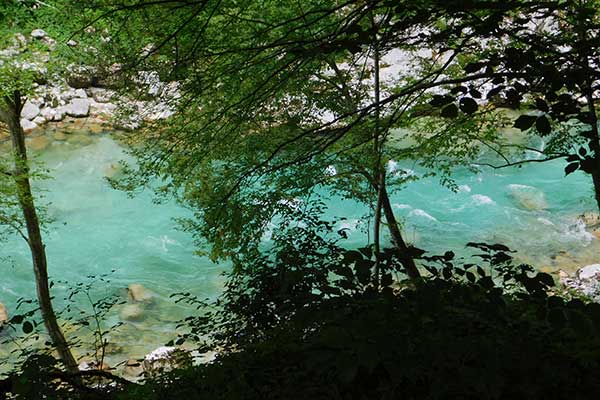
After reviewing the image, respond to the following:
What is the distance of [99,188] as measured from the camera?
14812 mm

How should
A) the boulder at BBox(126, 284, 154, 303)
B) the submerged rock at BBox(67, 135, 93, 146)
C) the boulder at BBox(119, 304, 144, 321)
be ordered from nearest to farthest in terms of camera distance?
the boulder at BBox(119, 304, 144, 321) < the boulder at BBox(126, 284, 154, 303) < the submerged rock at BBox(67, 135, 93, 146)

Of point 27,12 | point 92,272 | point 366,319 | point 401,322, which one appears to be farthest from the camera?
point 92,272

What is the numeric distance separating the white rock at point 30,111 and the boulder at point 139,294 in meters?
11.3

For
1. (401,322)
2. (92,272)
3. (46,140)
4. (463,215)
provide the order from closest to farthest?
1. (401,322)
2. (92,272)
3. (463,215)
4. (46,140)

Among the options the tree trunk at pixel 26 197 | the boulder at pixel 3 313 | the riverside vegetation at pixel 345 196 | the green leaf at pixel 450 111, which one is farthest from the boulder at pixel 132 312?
the green leaf at pixel 450 111

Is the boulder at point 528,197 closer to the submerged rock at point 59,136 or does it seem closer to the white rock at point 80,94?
the submerged rock at point 59,136

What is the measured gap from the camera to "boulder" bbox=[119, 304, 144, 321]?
31.6 ft

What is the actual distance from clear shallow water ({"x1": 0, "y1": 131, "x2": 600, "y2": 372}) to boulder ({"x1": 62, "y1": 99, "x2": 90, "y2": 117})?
4.60 m

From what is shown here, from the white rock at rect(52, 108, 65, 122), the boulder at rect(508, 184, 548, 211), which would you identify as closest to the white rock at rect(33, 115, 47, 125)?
the white rock at rect(52, 108, 65, 122)

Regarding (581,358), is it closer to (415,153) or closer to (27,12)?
(415,153)

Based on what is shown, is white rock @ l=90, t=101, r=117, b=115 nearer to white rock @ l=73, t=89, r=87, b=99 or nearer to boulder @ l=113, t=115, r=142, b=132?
white rock @ l=73, t=89, r=87, b=99

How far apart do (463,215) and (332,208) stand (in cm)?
321

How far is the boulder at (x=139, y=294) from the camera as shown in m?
10.1

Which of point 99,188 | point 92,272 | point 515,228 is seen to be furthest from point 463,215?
point 99,188
